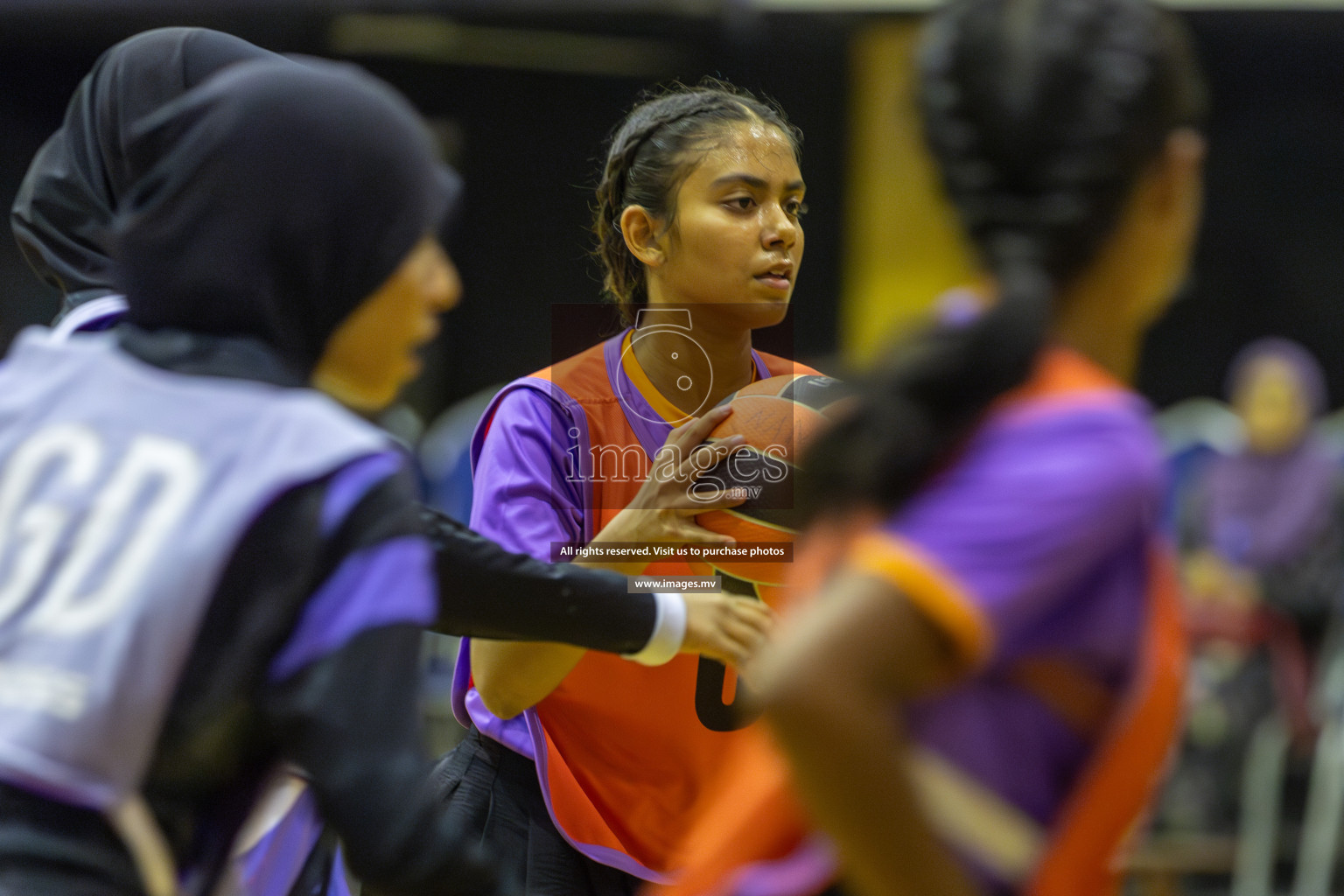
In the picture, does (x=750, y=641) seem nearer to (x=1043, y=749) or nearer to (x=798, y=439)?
(x=798, y=439)

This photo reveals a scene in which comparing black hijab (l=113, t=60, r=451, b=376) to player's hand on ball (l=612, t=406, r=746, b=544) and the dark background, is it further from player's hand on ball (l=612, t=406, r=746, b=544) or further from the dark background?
the dark background

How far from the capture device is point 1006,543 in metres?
1.21

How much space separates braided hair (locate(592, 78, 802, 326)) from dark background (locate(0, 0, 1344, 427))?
3.74 meters

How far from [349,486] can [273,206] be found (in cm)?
32

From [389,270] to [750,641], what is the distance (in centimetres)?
100

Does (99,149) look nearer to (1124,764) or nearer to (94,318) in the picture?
(94,318)

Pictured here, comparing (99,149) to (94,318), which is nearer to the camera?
(94,318)

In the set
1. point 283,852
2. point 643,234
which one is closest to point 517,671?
point 283,852

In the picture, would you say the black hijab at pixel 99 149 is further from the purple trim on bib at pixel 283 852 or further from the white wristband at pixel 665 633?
the white wristband at pixel 665 633

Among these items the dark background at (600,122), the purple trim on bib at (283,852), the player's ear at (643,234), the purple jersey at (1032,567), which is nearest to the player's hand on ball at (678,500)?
the player's ear at (643,234)

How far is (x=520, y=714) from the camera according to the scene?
8.89ft

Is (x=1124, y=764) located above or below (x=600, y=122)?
above

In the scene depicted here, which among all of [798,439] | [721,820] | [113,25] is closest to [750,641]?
[798,439]

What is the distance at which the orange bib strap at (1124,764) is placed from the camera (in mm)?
1286
